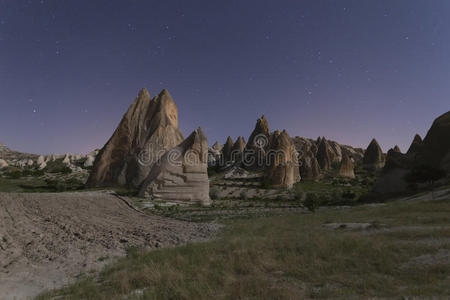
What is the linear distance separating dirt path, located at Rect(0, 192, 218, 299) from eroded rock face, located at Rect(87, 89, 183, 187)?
23724 mm

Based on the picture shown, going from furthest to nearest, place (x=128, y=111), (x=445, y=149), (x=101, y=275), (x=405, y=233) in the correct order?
(x=128, y=111)
(x=445, y=149)
(x=405, y=233)
(x=101, y=275)

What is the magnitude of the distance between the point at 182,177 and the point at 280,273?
22871mm

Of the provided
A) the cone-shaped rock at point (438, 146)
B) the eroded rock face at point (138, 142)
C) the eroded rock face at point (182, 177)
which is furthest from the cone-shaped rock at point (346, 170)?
the eroded rock face at point (182, 177)

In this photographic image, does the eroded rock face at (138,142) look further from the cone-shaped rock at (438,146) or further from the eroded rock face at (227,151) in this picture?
the eroded rock face at (227,151)

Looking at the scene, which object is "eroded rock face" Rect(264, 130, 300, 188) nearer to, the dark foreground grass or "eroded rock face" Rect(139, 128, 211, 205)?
"eroded rock face" Rect(139, 128, 211, 205)

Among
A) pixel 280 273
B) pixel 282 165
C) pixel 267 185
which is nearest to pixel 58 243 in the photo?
pixel 280 273

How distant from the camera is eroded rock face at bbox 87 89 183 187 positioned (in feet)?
131

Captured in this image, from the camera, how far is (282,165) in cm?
5150

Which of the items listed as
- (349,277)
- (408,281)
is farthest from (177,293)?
(408,281)

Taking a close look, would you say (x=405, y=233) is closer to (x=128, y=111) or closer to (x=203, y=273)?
(x=203, y=273)

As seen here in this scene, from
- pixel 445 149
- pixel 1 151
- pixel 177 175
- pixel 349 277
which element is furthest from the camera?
pixel 1 151

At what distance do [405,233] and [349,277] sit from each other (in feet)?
17.7

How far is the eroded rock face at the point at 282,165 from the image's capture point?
5041 centimetres

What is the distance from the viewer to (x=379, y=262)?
243 inches
